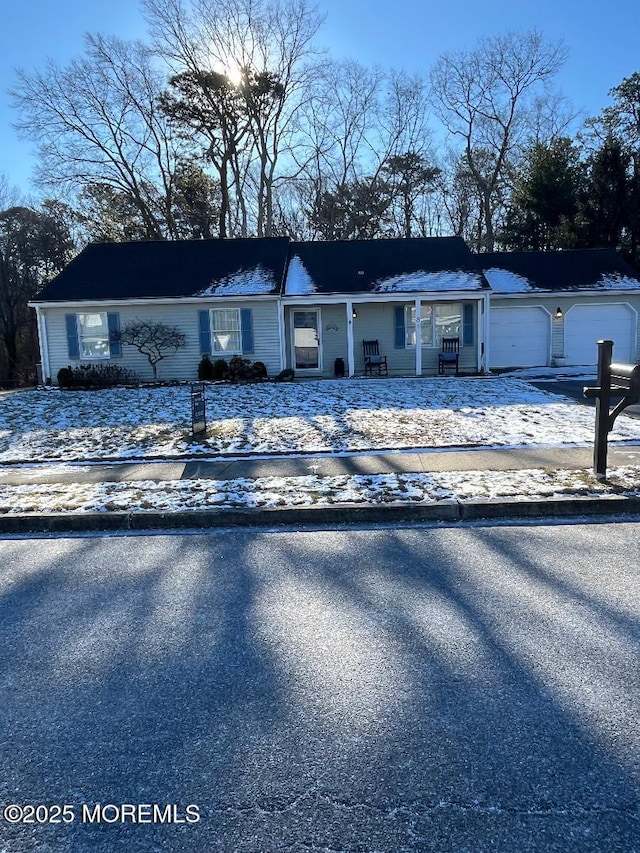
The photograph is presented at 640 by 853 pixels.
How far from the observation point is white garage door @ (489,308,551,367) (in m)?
19.0

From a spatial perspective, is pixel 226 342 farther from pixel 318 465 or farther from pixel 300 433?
pixel 318 465

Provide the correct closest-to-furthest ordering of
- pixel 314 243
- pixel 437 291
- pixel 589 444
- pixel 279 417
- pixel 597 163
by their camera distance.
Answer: pixel 589 444 → pixel 279 417 → pixel 437 291 → pixel 314 243 → pixel 597 163

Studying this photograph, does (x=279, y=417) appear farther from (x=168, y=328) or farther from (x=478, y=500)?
(x=168, y=328)

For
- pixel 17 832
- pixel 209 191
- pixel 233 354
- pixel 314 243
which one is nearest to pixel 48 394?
pixel 233 354

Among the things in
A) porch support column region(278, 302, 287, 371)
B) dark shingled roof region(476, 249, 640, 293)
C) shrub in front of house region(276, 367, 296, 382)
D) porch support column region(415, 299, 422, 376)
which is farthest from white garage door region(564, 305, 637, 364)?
porch support column region(278, 302, 287, 371)

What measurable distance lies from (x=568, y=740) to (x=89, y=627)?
2.53m

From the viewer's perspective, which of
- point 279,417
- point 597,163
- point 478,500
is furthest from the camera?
point 597,163

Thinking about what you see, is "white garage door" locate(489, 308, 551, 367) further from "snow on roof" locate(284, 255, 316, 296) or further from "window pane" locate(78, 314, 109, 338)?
"window pane" locate(78, 314, 109, 338)

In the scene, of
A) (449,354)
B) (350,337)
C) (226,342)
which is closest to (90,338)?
(226,342)

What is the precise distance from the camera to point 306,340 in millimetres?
18125

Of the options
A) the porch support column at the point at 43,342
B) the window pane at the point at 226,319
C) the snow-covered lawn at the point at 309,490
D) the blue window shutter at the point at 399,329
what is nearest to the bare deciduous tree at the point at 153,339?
the window pane at the point at 226,319

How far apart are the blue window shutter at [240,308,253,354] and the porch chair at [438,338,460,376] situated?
5.99 m

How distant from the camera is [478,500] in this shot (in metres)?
5.18

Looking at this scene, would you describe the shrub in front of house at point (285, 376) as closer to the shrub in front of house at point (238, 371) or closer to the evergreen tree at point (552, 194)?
the shrub in front of house at point (238, 371)
